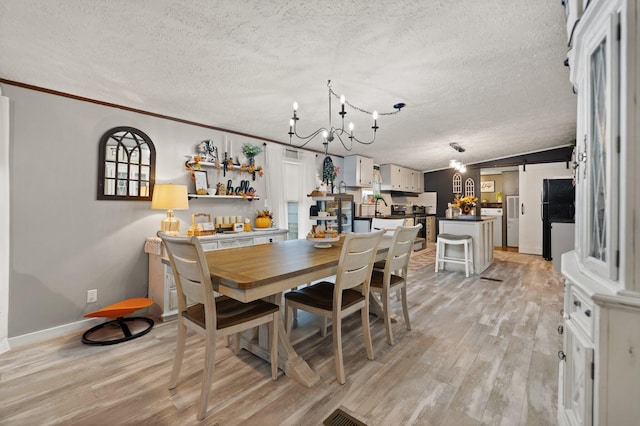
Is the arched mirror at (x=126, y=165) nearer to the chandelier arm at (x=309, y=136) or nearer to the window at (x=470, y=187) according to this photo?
the chandelier arm at (x=309, y=136)

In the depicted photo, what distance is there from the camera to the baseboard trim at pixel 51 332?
7.98 ft

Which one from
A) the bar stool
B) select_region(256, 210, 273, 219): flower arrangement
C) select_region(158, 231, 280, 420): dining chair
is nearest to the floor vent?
select_region(158, 231, 280, 420): dining chair

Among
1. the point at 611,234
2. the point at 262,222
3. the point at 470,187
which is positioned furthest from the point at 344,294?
the point at 470,187

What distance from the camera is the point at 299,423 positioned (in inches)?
59.7

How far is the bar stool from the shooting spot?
465 centimetres

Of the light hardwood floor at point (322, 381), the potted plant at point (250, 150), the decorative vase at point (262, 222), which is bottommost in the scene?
the light hardwood floor at point (322, 381)

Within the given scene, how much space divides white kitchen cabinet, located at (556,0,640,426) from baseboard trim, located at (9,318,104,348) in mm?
3704

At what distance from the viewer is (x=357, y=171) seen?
6.05 meters

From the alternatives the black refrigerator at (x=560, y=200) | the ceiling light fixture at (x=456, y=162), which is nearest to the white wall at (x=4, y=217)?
the ceiling light fixture at (x=456, y=162)

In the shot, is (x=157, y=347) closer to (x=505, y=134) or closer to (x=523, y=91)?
(x=523, y=91)

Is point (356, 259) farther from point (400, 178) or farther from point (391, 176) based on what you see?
point (400, 178)

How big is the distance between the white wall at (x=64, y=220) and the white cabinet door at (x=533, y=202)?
7.67 metres

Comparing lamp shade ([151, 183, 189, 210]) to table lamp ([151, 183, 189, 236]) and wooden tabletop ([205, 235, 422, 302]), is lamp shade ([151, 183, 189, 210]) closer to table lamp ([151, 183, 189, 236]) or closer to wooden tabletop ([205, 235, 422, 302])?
table lamp ([151, 183, 189, 236])

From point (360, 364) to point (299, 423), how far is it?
0.70 m
